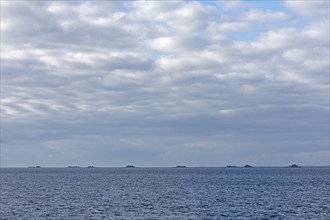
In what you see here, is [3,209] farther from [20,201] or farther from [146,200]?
[146,200]

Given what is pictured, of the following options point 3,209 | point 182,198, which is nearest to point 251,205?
point 182,198

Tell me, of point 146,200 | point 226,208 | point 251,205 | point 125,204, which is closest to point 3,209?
point 125,204

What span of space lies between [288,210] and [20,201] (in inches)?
1708

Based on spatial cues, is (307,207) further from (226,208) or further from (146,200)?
(146,200)

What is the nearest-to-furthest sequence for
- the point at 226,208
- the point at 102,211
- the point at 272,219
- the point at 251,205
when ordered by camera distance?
the point at 272,219, the point at 102,211, the point at 226,208, the point at 251,205

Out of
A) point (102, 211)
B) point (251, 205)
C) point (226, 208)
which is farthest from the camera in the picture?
point (251, 205)

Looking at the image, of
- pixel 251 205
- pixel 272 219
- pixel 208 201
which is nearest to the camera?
pixel 272 219

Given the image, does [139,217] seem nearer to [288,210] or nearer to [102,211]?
[102,211]

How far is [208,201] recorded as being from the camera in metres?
89.9

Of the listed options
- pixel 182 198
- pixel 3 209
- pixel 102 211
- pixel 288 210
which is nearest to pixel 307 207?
pixel 288 210

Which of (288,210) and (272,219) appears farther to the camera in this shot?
(288,210)

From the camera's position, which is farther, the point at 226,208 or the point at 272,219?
the point at 226,208

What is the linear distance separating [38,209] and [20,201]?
48.9 feet

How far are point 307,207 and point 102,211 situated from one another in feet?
101
